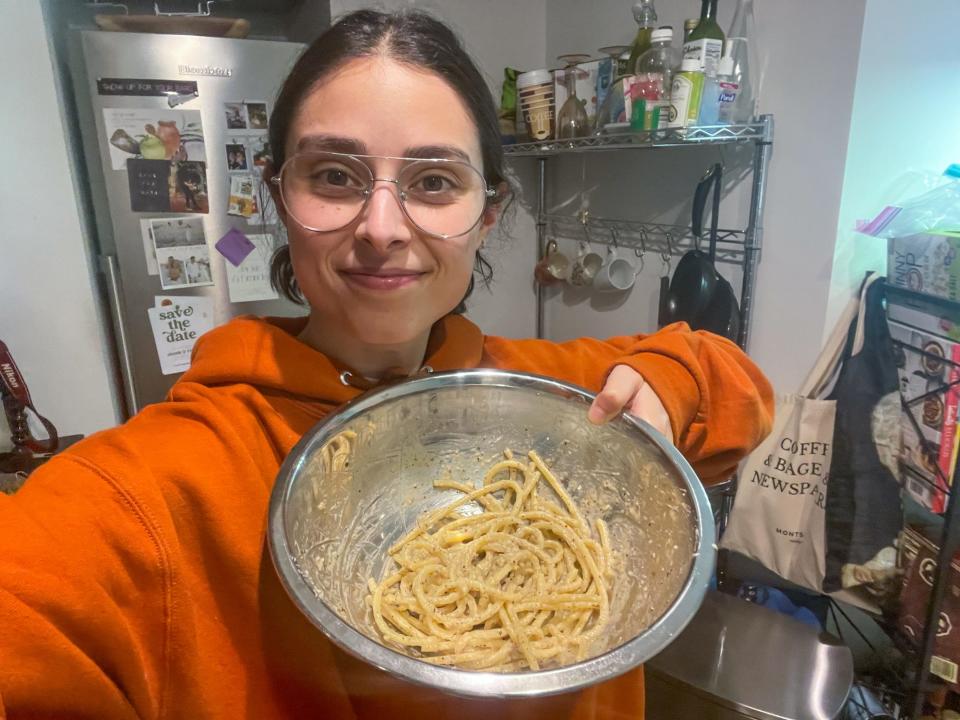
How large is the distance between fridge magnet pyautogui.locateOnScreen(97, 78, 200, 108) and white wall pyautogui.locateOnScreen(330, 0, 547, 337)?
1.72ft

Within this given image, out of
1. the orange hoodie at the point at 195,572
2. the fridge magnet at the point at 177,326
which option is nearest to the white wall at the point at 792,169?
the orange hoodie at the point at 195,572

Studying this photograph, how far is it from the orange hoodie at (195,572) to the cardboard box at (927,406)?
2.24 feet

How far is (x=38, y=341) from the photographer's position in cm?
185

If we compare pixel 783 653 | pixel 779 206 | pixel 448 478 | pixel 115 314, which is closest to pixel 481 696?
pixel 448 478

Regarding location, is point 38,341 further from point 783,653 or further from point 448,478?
point 783,653

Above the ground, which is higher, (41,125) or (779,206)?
(41,125)

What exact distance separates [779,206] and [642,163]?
52 cm

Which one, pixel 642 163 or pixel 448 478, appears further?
pixel 642 163

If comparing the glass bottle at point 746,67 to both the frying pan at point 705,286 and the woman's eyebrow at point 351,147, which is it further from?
the woman's eyebrow at point 351,147

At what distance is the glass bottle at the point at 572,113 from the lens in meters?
1.81

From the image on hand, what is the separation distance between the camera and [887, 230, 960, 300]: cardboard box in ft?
3.79

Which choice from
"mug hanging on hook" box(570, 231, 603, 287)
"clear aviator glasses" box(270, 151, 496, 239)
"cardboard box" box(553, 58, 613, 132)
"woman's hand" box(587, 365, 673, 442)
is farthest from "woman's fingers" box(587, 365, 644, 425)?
"mug hanging on hook" box(570, 231, 603, 287)

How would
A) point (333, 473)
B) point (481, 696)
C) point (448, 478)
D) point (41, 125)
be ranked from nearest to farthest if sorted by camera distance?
point (481, 696) → point (333, 473) → point (448, 478) → point (41, 125)

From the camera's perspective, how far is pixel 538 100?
1892 mm
